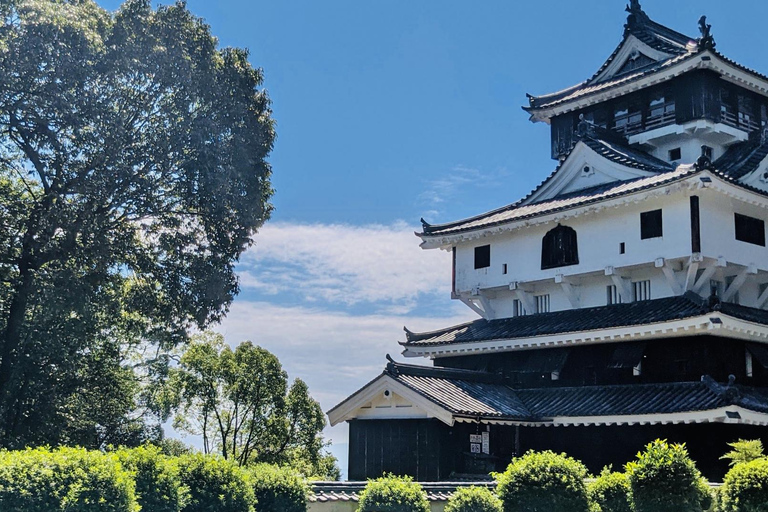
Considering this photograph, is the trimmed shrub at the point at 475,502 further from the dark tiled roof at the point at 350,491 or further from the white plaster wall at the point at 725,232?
the white plaster wall at the point at 725,232

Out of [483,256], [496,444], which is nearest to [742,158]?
[483,256]

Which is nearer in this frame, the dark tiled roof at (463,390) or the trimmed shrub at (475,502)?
the trimmed shrub at (475,502)

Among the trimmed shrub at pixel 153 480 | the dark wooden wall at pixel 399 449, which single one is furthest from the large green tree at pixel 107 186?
the trimmed shrub at pixel 153 480

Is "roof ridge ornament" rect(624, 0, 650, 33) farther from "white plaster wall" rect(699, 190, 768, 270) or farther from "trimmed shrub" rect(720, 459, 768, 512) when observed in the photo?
"trimmed shrub" rect(720, 459, 768, 512)

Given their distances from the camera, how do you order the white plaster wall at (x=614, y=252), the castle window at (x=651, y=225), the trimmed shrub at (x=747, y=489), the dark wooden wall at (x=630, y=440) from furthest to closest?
the castle window at (x=651, y=225) < the white plaster wall at (x=614, y=252) < the dark wooden wall at (x=630, y=440) < the trimmed shrub at (x=747, y=489)

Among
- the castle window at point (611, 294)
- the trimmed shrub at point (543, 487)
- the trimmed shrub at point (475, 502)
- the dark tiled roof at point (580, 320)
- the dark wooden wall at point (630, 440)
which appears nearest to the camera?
the trimmed shrub at point (543, 487)

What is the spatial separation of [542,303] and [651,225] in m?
6.26

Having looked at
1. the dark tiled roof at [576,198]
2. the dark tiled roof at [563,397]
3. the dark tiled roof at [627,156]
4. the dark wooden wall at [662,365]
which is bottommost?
the dark tiled roof at [563,397]

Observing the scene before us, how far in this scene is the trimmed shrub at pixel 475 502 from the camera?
17.5m

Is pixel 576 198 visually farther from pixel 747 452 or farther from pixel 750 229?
pixel 747 452

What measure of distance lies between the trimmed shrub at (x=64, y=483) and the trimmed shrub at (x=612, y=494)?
898 cm

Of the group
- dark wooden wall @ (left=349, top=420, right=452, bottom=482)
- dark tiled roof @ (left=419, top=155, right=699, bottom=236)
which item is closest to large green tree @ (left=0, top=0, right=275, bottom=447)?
dark wooden wall @ (left=349, top=420, right=452, bottom=482)

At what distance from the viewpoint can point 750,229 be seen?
31.6 meters

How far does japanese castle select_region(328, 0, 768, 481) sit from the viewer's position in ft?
92.0
